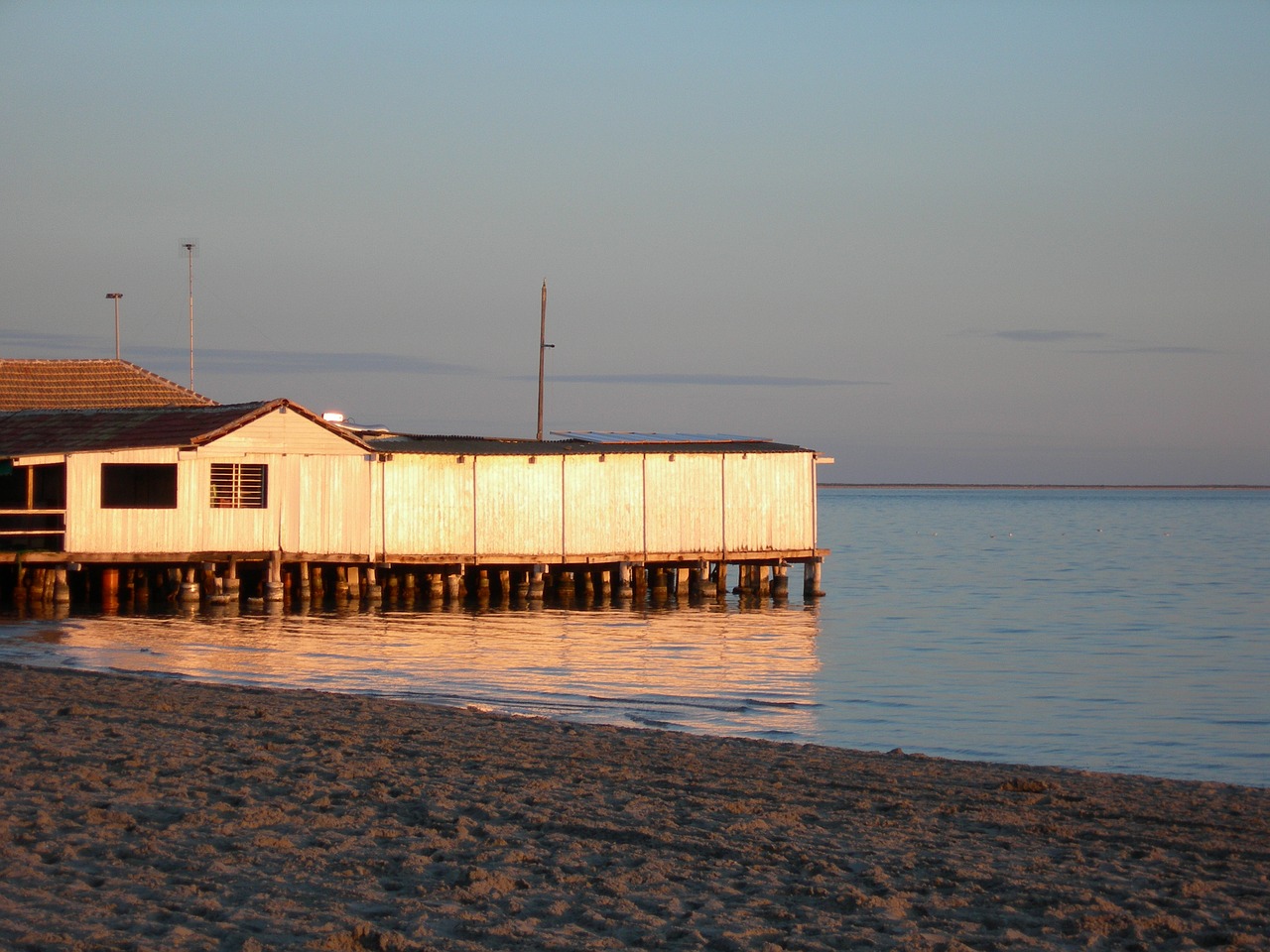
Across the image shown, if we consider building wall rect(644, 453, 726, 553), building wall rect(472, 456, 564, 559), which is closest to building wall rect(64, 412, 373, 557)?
building wall rect(472, 456, 564, 559)

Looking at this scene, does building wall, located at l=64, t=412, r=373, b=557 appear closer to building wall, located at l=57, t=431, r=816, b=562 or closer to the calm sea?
building wall, located at l=57, t=431, r=816, b=562

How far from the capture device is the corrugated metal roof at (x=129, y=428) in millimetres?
29406

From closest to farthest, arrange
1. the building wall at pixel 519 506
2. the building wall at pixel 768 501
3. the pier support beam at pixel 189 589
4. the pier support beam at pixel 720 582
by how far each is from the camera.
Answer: the pier support beam at pixel 189 589, the building wall at pixel 519 506, the building wall at pixel 768 501, the pier support beam at pixel 720 582

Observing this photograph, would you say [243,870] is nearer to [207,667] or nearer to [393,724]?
[393,724]

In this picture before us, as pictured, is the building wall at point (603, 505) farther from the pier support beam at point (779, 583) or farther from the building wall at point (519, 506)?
the pier support beam at point (779, 583)

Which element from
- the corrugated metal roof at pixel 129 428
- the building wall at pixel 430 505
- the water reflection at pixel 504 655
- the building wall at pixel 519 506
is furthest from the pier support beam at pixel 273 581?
the building wall at pixel 519 506

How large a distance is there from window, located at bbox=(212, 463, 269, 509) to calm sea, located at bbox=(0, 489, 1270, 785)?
2465 millimetres

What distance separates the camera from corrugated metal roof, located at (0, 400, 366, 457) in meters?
29.4

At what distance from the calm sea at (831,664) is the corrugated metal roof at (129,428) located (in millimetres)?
3805

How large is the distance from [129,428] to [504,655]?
38.7ft

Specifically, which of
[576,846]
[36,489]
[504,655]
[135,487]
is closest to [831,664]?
[504,655]

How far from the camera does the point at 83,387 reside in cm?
4325

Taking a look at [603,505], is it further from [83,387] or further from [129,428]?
[83,387]

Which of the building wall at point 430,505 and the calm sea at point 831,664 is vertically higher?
the building wall at point 430,505
